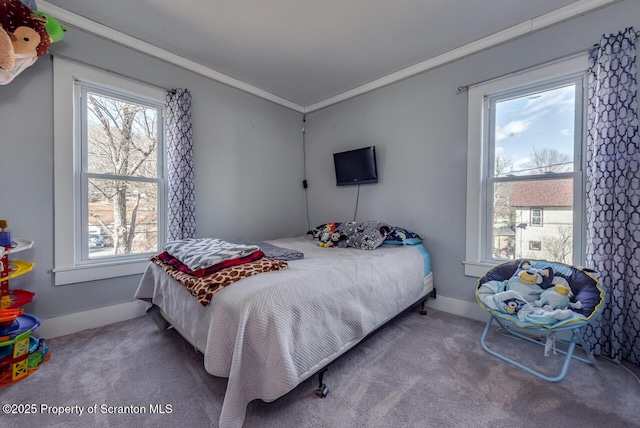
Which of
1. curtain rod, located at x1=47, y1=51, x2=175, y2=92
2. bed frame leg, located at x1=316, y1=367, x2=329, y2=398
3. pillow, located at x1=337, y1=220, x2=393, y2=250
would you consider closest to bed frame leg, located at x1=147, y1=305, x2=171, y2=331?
bed frame leg, located at x1=316, y1=367, x2=329, y2=398

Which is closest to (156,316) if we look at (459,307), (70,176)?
(70,176)

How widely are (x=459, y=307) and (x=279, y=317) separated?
6.72 ft

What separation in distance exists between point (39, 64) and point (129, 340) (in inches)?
86.7

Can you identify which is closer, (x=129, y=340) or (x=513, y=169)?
(x=129, y=340)

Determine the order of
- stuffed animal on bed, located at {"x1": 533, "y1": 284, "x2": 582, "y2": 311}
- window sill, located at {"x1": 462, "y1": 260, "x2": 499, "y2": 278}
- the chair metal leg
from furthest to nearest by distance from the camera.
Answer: window sill, located at {"x1": 462, "y1": 260, "x2": 499, "y2": 278} → stuffed animal on bed, located at {"x1": 533, "y1": 284, "x2": 582, "y2": 311} → the chair metal leg

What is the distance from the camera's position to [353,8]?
6.34 feet

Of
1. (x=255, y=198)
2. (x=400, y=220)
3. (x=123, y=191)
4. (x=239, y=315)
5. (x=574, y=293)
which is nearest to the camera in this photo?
(x=239, y=315)

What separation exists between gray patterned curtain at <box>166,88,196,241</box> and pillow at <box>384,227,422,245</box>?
6.39 ft

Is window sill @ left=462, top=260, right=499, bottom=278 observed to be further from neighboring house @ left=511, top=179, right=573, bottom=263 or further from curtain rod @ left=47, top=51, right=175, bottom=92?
curtain rod @ left=47, top=51, right=175, bottom=92

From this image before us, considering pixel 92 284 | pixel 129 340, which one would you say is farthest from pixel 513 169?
pixel 92 284

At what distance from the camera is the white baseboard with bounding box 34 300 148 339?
195cm

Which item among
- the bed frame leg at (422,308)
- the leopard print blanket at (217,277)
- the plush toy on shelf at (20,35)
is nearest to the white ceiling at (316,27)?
the plush toy on shelf at (20,35)

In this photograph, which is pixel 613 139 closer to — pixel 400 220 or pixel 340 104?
pixel 400 220

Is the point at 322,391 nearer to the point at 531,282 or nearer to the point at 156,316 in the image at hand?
the point at 156,316
